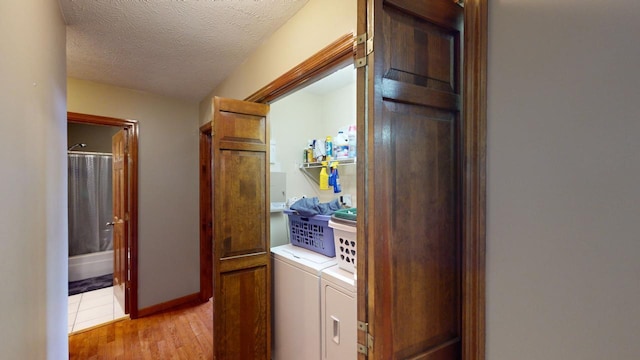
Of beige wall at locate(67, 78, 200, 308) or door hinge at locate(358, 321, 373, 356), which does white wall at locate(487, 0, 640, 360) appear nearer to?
door hinge at locate(358, 321, 373, 356)

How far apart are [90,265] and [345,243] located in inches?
163

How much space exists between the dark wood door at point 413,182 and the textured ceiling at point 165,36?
0.94 meters

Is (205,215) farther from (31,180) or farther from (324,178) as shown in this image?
(31,180)

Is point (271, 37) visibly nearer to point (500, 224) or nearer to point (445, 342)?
point (500, 224)

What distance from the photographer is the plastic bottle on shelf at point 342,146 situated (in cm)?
228

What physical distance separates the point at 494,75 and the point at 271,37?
1479mm

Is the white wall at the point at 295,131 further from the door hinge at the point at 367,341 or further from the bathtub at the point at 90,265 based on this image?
the bathtub at the point at 90,265

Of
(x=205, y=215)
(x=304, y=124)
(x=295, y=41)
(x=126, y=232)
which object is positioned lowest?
(x=126, y=232)

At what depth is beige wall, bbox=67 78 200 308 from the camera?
277 centimetres

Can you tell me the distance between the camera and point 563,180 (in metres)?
0.67

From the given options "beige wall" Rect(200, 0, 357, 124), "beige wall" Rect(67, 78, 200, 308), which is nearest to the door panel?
"beige wall" Rect(200, 0, 357, 124)

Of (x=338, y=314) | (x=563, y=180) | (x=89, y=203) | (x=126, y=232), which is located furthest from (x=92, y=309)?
(x=563, y=180)

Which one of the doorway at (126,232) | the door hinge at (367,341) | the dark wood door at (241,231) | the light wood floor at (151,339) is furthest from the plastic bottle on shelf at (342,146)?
the doorway at (126,232)

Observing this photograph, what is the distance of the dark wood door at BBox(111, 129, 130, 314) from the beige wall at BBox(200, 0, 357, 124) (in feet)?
4.86
